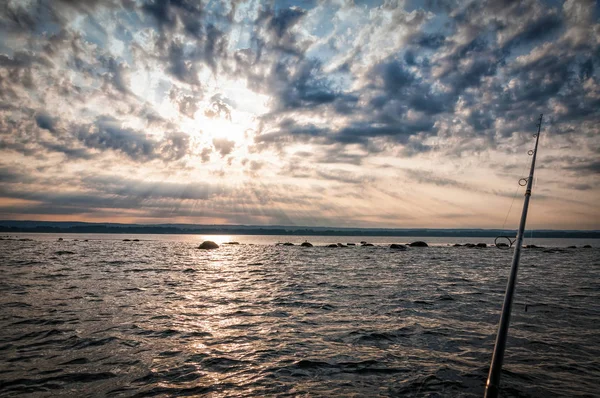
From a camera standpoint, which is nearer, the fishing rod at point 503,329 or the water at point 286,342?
the fishing rod at point 503,329

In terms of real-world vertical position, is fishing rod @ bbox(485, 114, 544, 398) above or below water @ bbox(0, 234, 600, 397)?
above

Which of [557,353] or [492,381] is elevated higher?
[492,381]

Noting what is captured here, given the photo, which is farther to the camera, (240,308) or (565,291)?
(565,291)

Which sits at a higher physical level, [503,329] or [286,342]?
[503,329]

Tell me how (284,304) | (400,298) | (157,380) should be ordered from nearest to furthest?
1. (157,380)
2. (284,304)
3. (400,298)

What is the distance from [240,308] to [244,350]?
5453mm

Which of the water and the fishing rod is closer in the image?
the fishing rod

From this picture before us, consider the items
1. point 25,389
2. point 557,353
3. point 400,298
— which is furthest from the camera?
point 400,298

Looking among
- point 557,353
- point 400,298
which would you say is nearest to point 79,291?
point 400,298

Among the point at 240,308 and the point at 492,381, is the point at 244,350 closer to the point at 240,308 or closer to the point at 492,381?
the point at 240,308

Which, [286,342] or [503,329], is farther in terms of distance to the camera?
[286,342]

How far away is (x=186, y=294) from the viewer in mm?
17578

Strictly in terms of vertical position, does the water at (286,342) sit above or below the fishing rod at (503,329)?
below

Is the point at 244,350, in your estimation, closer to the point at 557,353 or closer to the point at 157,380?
the point at 157,380
